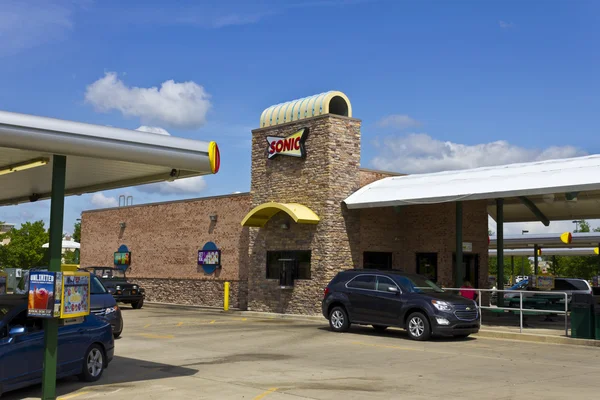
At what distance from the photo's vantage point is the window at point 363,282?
20.6 metres

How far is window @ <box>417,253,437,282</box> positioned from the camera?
2859cm

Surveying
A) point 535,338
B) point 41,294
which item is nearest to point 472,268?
point 535,338

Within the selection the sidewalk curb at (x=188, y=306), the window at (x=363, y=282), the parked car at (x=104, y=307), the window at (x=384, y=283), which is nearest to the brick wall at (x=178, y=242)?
the sidewalk curb at (x=188, y=306)

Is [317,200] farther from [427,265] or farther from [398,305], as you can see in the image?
[398,305]

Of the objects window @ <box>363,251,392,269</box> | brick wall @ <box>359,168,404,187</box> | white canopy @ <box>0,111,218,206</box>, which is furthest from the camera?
brick wall @ <box>359,168,404,187</box>

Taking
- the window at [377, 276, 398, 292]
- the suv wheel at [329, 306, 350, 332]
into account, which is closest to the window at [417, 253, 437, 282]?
the suv wheel at [329, 306, 350, 332]

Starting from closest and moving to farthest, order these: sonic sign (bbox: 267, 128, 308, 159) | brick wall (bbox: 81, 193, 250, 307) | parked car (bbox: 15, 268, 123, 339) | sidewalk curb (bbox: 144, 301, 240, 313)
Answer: parked car (bbox: 15, 268, 123, 339) → sonic sign (bbox: 267, 128, 308, 159) → sidewalk curb (bbox: 144, 301, 240, 313) → brick wall (bbox: 81, 193, 250, 307)

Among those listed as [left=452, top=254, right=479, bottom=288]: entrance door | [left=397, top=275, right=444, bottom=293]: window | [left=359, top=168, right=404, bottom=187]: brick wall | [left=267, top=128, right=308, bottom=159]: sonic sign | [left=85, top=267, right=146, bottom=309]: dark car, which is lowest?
[left=85, top=267, right=146, bottom=309]: dark car

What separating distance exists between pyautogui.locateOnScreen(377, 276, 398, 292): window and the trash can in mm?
4560

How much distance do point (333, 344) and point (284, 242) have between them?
10.6 meters

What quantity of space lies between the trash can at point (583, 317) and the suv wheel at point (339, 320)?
19.7ft

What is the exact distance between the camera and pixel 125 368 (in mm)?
13688

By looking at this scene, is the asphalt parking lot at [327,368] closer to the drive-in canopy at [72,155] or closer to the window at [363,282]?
the window at [363,282]

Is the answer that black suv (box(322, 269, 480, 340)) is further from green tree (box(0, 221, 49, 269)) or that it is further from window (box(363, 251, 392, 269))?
green tree (box(0, 221, 49, 269))
